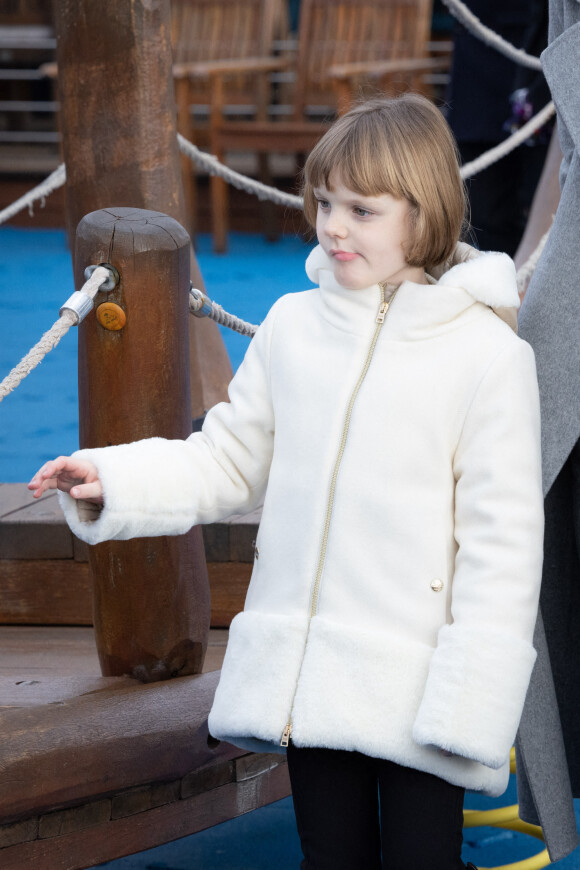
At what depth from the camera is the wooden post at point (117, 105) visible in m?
1.74

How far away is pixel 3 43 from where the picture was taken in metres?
6.71

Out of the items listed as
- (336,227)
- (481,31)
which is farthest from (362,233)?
(481,31)

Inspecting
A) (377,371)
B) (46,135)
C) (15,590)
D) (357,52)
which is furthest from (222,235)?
(377,371)

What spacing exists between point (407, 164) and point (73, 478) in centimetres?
40

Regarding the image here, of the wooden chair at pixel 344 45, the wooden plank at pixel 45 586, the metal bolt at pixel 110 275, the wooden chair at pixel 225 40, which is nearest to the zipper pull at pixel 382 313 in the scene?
the metal bolt at pixel 110 275

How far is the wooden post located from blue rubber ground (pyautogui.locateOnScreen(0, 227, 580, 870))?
3.08 ft

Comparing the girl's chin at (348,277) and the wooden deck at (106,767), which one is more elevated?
the girl's chin at (348,277)

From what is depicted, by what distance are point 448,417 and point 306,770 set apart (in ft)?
1.14

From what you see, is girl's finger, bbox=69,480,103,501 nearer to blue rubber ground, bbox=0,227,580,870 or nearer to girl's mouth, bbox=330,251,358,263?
girl's mouth, bbox=330,251,358,263

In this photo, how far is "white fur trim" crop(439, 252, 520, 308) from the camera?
3.45 feet

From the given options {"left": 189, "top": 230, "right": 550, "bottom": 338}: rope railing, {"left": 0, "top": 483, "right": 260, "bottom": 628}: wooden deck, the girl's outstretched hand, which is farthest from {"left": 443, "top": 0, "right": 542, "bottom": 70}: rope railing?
the girl's outstretched hand

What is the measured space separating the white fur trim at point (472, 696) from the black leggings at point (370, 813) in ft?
0.28

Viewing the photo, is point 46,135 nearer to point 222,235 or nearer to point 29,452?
point 222,235

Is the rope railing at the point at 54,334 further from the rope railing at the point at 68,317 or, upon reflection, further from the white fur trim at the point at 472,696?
the white fur trim at the point at 472,696
